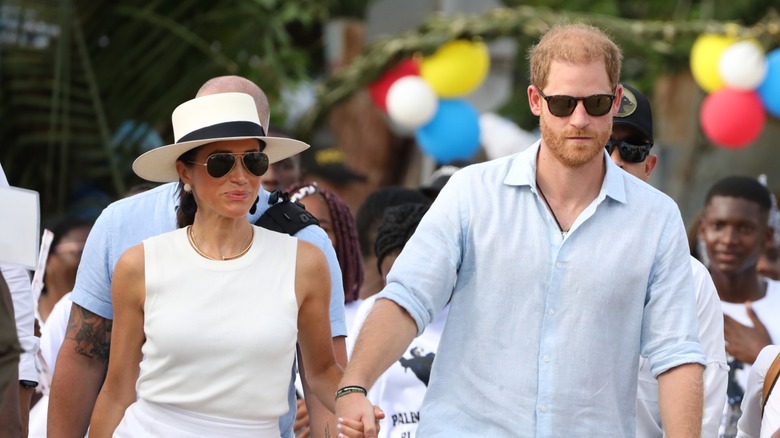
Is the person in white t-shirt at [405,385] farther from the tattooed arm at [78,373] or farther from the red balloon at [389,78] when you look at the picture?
the red balloon at [389,78]

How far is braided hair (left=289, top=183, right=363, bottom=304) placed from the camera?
6148mm

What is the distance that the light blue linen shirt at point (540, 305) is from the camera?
3.92 meters

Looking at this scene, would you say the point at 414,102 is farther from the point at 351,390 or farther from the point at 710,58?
the point at 351,390

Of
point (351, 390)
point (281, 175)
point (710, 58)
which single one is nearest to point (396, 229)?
point (281, 175)

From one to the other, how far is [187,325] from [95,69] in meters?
6.38

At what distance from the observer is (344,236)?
6.16 m

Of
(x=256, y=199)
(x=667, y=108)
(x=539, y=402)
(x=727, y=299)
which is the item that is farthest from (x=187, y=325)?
(x=667, y=108)

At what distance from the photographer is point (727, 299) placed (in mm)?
6863

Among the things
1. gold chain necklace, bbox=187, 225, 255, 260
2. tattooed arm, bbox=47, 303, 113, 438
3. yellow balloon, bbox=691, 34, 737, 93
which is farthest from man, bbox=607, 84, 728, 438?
yellow balloon, bbox=691, 34, 737, 93

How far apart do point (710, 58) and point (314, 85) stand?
12.9 feet

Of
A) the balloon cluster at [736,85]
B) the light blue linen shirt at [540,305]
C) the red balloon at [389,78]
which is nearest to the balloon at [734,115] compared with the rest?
the balloon cluster at [736,85]

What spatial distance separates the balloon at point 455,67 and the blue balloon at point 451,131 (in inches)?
5.4

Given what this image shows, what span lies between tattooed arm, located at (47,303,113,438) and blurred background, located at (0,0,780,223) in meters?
5.29

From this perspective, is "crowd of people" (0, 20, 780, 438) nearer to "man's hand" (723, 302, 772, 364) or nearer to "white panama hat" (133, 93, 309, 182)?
"white panama hat" (133, 93, 309, 182)
